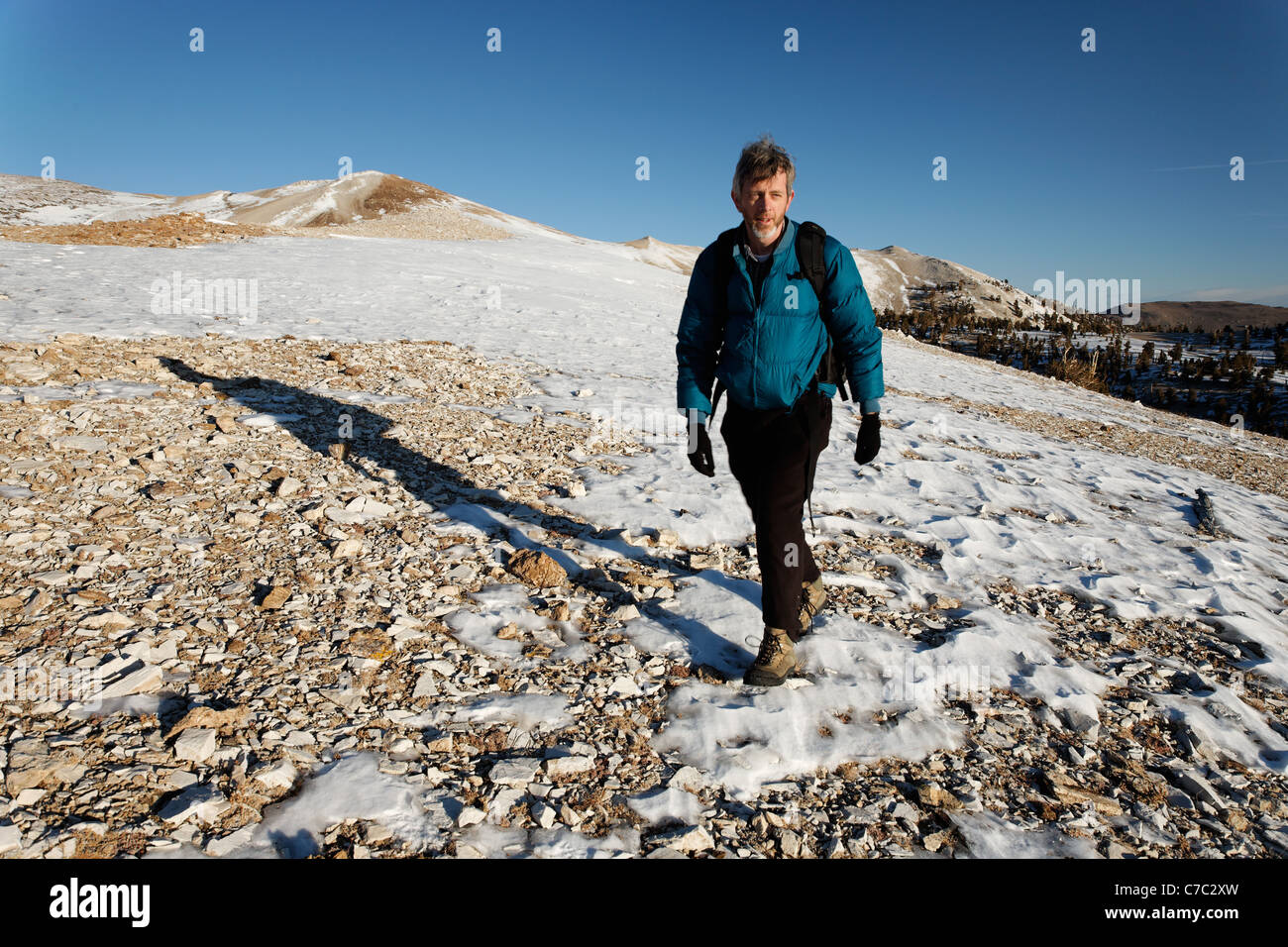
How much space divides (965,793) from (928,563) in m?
2.36

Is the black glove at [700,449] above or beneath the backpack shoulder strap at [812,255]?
beneath

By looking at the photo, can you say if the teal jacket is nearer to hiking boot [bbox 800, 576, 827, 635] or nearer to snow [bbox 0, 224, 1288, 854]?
hiking boot [bbox 800, 576, 827, 635]

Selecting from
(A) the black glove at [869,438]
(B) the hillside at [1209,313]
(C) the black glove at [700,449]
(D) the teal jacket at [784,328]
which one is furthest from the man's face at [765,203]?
(B) the hillside at [1209,313]

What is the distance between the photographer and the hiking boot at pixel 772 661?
3152 millimetres

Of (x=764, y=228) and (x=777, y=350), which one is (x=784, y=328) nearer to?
(x=777, y=350)

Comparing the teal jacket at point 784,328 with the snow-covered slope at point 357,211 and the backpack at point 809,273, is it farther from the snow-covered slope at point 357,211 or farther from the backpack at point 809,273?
the snow-covered slope at point 357,211

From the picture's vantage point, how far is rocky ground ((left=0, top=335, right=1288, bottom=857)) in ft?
7.36

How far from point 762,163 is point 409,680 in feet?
9.78

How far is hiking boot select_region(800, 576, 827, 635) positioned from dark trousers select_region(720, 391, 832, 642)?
43cm
